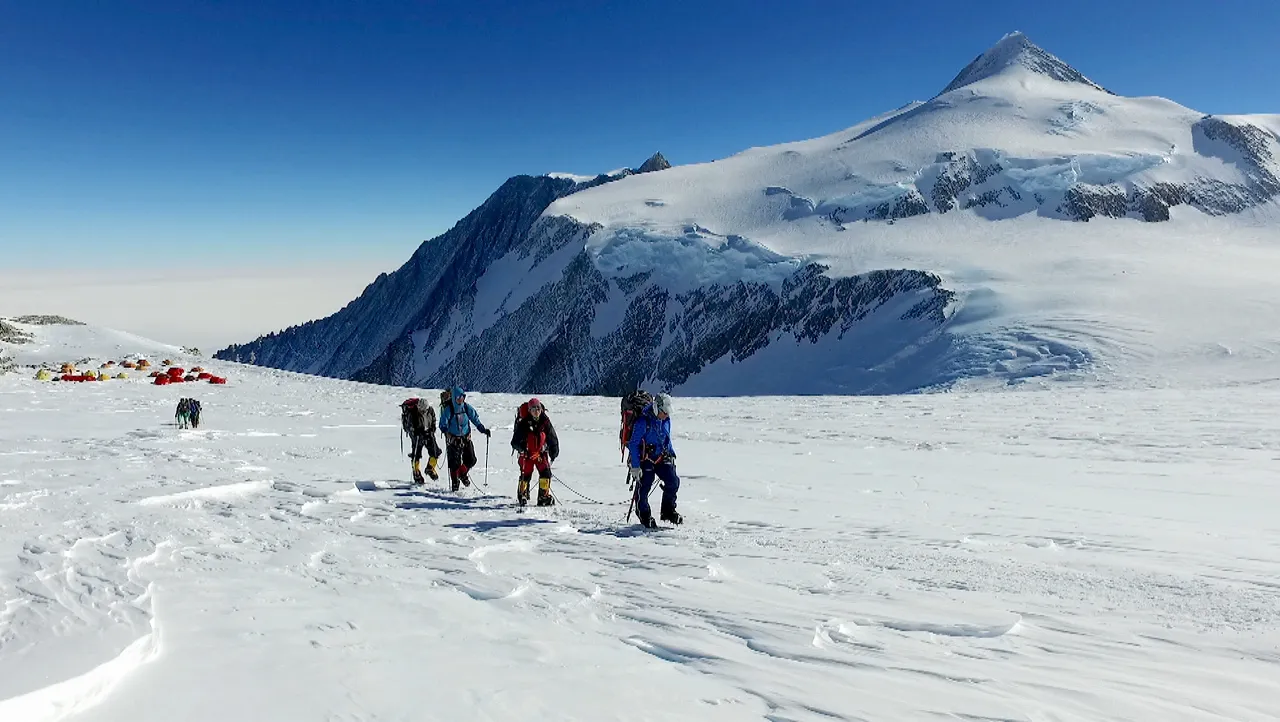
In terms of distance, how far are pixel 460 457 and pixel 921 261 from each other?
243 feet

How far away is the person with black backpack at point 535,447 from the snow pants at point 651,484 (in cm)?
201

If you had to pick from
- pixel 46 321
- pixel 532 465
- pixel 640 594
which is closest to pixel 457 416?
pixel 532 465

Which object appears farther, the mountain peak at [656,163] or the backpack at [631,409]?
the mountain peak at [656,163]

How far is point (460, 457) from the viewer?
13.1m

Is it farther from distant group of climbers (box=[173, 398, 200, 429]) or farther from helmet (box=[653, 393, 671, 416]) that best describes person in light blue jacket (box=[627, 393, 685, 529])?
distant group of climbers (box=[173, 398, 200, 429])

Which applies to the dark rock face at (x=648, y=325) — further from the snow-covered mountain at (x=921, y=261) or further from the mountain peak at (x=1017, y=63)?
the mountain peak at (x=1017, y=63)

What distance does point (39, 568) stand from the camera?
6805 millimetres

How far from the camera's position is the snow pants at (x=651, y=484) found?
9797 mm

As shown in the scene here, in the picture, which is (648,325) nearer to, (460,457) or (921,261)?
(921,261)

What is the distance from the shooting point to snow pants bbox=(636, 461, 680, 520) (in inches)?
386

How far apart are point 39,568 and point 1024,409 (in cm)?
2883

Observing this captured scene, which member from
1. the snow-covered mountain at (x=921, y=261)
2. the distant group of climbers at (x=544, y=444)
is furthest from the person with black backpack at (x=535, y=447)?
the snow-covered mountain at (x=921, y=261)

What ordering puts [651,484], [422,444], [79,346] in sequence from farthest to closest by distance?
[79,346] → [422,444] → [651,484]

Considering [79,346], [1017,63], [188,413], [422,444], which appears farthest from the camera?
[1017,63]
